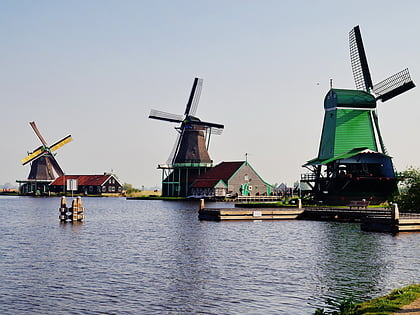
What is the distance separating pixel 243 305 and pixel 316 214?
38574mm

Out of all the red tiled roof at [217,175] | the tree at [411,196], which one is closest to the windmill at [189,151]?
the red tiled roof at [217,175]

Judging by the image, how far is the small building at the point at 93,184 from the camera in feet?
506

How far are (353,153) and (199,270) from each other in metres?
47.3

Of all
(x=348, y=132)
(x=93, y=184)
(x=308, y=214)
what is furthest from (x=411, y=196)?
(x=93, y=184)

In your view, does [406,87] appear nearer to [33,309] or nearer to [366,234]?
[366,234]

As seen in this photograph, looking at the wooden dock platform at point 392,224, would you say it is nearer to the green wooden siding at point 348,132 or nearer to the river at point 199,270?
the river at point 199,270

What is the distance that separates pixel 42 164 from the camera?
156375 mm

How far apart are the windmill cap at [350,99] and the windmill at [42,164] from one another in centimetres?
9233

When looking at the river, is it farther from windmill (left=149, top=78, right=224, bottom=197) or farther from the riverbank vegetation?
windmill (left=149, top=78, right=224, bottom=197)

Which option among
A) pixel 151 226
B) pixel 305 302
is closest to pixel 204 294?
pixel 305 302

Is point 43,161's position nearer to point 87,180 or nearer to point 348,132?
point 87,180

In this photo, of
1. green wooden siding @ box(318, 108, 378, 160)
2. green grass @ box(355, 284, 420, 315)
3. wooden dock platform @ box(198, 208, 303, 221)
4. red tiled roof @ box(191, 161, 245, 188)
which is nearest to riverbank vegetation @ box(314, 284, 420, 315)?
green grass @ box(355, 284, 420, 315)

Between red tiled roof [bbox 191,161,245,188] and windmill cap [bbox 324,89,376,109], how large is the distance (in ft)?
138

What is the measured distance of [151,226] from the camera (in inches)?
2162
